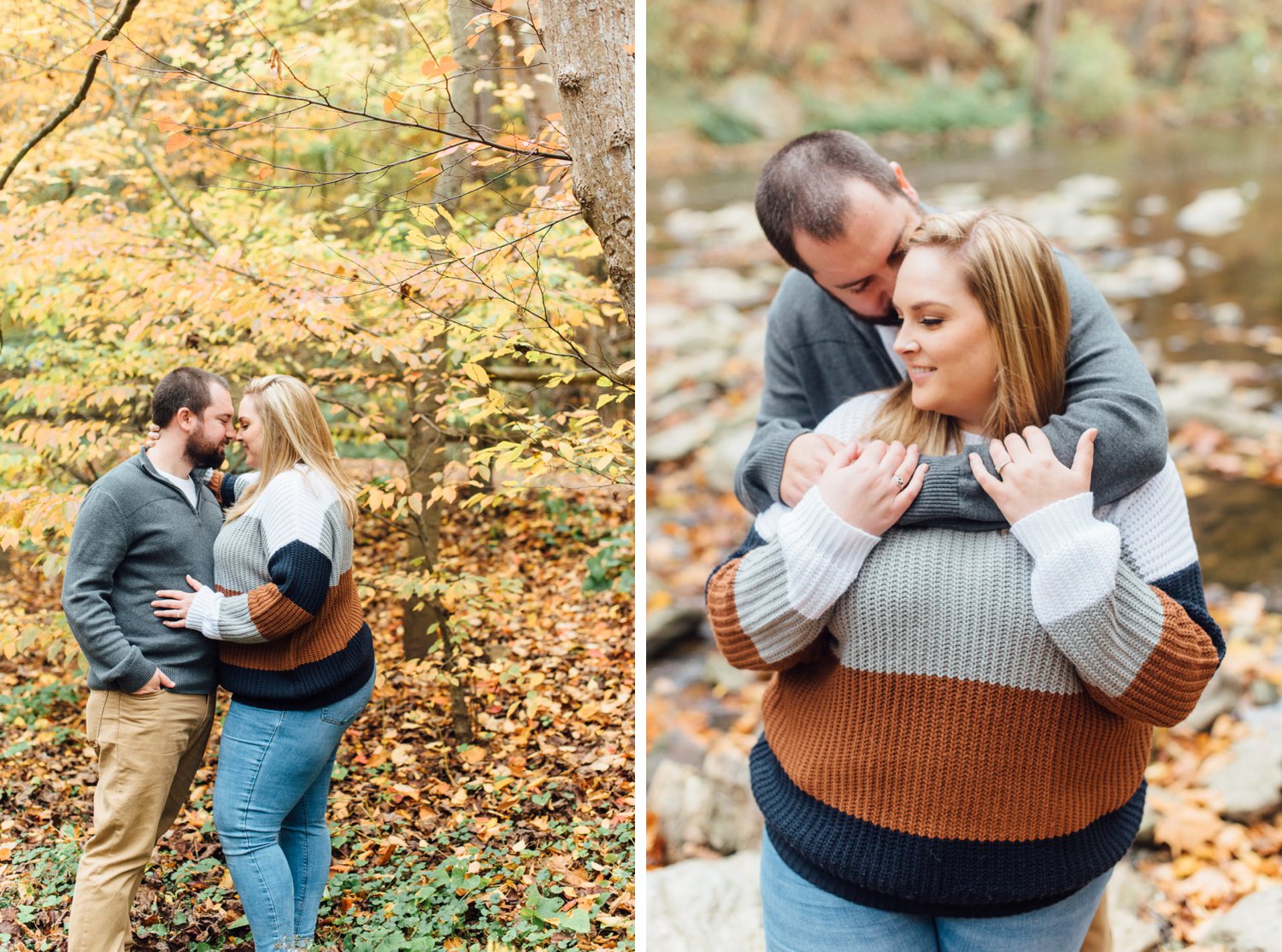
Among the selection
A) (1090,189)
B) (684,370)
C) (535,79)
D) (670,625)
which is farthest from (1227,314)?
(535,79)

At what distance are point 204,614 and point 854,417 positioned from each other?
1.70m

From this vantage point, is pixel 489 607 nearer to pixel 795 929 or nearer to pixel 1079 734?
pixel 795 929

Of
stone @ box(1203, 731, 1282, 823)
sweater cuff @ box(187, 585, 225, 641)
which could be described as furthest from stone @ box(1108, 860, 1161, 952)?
sweater cuff @ box(187, 585, 225, 641)

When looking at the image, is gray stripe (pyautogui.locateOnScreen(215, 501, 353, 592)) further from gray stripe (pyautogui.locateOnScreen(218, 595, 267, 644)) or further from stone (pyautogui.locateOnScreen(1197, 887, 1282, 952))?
stone (pyautogui.locateOnScreen(1197, 887, 1282, 952))

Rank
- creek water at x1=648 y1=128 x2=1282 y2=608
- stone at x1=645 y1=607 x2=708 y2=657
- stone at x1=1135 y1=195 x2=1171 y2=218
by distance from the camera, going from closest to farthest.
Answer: stone at x1=645 y1=607 x2=708 y2=657 < creek water at x1=648 y1=128 x2=1282 y2=608 < stone at x1=1135 y1=195 x2=1171 y2=218

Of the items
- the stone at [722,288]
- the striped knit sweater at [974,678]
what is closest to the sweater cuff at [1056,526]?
the striped knit sweater at [974,678]

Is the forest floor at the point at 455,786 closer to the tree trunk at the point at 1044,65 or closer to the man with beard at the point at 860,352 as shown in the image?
the man with beard at the point at 860,352

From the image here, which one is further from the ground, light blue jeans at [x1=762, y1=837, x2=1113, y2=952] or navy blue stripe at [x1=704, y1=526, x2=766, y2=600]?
navy blue stripe at [x1=704, y1=526, x2=766, y2=600]

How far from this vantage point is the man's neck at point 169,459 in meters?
2.55

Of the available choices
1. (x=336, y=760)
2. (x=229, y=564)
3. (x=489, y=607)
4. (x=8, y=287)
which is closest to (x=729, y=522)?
(x=489, y=607)

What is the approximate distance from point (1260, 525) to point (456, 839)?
12.8 ft

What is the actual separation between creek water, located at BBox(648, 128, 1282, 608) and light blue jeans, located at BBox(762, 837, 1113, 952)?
325 centimetres

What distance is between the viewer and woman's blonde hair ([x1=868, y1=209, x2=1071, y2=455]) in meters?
1.47

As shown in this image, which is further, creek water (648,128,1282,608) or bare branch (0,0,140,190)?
creek water (648,128,1282,608)
